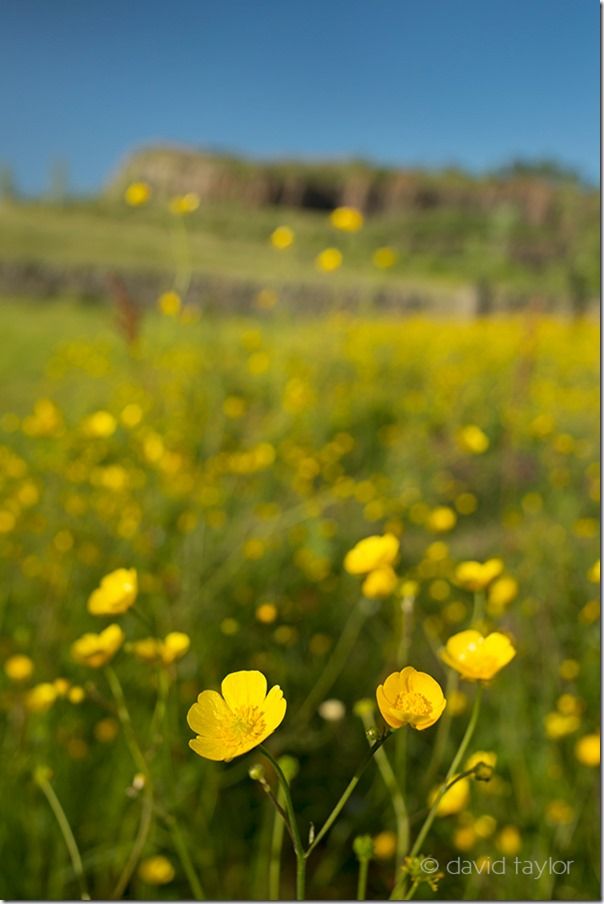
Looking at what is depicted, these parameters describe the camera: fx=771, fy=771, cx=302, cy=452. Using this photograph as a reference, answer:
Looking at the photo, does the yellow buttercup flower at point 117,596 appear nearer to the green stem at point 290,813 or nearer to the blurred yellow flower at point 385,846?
the green stem at point 290,813

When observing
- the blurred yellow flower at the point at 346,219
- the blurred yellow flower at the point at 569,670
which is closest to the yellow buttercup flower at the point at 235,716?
the blurred yellow flower at the point at 569,670

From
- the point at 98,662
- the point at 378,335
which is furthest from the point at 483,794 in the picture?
the point at 378,335

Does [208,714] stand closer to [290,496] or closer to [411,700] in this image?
[411,700]

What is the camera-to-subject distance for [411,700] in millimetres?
309

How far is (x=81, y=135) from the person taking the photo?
1455mm

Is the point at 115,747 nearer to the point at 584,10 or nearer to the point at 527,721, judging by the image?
the point at 527,721

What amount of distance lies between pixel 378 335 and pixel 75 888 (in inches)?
107

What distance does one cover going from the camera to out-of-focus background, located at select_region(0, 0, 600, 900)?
850 millimetres

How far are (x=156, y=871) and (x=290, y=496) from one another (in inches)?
31.4

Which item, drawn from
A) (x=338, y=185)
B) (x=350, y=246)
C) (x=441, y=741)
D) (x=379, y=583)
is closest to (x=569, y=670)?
(x=441, y=741)

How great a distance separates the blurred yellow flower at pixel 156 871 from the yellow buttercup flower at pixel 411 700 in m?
0.59

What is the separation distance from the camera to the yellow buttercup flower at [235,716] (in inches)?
12.1

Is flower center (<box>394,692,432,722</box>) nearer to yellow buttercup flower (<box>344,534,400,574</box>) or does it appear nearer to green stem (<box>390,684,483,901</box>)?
green stem (<box>390,684,483,901</box>)

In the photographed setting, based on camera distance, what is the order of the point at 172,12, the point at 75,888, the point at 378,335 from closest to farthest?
the point at 75,888 < the point at 172,12 < the point at 378,335
